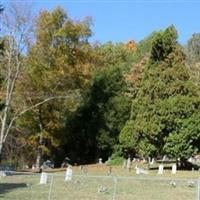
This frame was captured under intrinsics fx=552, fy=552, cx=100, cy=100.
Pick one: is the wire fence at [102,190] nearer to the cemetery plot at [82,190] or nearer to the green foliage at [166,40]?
the cemetery plot at [82,190]

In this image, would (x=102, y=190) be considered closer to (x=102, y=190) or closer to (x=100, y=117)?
(x=102, y=190)

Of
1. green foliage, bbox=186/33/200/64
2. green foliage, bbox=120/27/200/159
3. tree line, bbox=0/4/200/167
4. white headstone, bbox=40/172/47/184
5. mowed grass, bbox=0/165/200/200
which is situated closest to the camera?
mowed grass, bbox=0/165/200/200

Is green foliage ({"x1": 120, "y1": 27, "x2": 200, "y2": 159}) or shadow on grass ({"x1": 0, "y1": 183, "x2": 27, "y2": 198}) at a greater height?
green foliage ({"x1": 120, "y1": 27, "x2": 200, "y2": 159})

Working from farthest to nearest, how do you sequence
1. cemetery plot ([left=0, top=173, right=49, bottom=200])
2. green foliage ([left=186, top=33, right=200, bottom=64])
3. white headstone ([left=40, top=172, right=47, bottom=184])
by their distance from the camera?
green foliage ([left=186, top=33, right=200, bottom=64])
white headstone ([left=40, top=172, right=47, bottom=184])
cemetery plot ([left=0, top=173, right=49, bottom=200])

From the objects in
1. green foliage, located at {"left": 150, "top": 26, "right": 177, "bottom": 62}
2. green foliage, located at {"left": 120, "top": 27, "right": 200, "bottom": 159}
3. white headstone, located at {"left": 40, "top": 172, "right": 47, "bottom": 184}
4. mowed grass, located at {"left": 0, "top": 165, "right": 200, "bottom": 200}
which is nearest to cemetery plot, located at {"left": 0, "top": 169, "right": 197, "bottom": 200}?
mowed grass, located at {"left": 0, "top": 165, "right": 200, "bottom": 200}

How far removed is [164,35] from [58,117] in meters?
16.3

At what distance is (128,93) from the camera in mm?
47469

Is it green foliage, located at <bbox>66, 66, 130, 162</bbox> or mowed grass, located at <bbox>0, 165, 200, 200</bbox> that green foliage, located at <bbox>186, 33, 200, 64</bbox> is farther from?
mowed grass, located at <bbox>0, 165, 200, 200</bbox>

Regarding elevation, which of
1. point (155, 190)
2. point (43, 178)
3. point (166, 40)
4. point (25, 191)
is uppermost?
point (166, 40)

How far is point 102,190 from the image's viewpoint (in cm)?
2222

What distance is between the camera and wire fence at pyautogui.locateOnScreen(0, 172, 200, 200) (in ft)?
66.7

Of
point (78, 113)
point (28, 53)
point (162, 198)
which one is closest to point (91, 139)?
point (78, 113)

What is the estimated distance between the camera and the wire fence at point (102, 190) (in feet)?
66.7

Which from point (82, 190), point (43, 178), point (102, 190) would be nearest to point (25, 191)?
point (82, 190)
